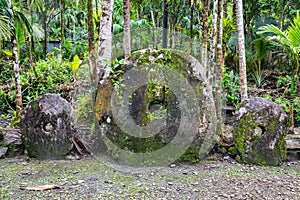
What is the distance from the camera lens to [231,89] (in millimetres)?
8680

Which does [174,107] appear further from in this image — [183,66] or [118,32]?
[118,32]

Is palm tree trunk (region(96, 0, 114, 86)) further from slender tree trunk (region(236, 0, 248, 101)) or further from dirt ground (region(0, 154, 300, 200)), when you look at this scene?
slender tree trunk (region(236, 0, 248, 101))

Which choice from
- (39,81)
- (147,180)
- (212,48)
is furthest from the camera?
(39,81)

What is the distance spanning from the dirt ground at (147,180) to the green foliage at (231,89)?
160 inches

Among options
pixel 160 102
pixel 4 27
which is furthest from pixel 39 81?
pixel 160 102

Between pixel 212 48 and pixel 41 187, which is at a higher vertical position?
pixel 212 48

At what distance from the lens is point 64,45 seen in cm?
1107

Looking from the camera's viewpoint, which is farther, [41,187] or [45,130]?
[45,130]

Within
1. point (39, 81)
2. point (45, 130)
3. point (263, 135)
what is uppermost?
point (39, 81)

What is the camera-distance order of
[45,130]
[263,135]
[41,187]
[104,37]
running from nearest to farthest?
[41,187] → [263,135] → [45,130] → [104,37]

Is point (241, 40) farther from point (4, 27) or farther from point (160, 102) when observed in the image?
point (4, 27)

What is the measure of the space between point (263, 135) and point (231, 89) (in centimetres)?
474

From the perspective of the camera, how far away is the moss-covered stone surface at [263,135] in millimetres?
4094

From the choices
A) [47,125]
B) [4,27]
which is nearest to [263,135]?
[47,125]
